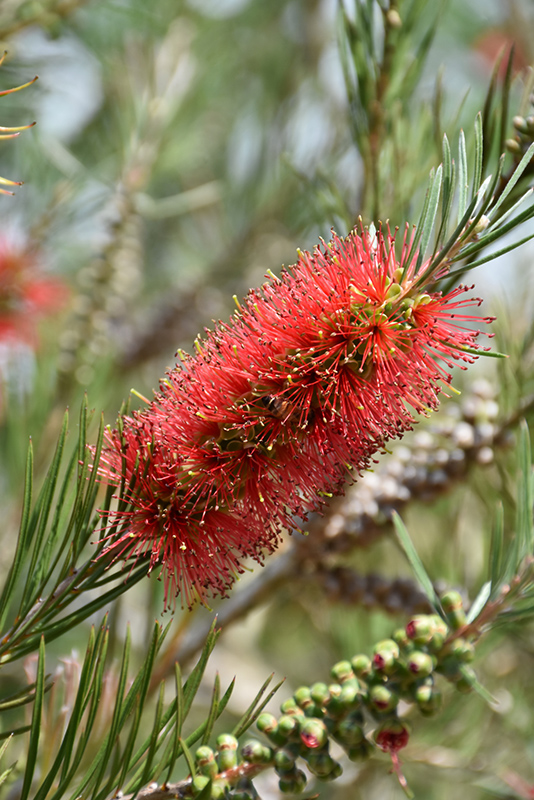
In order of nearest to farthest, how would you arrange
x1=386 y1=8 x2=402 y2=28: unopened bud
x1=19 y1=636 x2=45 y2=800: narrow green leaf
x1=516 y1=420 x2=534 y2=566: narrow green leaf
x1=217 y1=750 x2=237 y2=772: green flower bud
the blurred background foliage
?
x1=19 y1=636 x2=45 y2=800: narrow green leaf
x1=217 y1=750 x2=237 y2=772: green flower bud
x1=516 y1=420 x2=534 y2=566: narrow green leaf
x1=386 y1=8 x2=402 y2=28: unopened bud
the blurred background foliage

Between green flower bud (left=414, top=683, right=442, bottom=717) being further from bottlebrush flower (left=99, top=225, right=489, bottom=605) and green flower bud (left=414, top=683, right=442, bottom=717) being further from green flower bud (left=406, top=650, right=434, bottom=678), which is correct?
bottlebrush flower (left=99, top=225, right=489, bottom=605)

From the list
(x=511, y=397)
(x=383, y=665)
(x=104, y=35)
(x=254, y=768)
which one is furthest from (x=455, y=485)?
(x=104, y=35)

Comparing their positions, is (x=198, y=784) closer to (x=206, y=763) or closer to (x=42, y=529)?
(x=206, y=763)

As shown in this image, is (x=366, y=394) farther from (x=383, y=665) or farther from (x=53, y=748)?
(x=53, y=748)

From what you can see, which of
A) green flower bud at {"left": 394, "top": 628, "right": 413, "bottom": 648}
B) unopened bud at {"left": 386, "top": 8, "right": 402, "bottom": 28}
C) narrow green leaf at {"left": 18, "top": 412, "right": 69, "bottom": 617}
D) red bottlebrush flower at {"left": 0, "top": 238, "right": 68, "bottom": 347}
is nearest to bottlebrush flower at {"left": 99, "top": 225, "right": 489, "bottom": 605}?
narrow green leaf at {"left": 18, "top": 412, "right": 69, "bottom": 617}

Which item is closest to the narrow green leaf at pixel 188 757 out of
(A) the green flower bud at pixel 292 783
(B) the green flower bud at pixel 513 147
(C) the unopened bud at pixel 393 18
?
(A) the green flower bud at pixel 292 783

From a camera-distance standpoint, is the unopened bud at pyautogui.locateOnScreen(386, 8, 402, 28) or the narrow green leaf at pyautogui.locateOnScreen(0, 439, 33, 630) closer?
the narrow green leaf at pyautogui.locateOnScreen(0, 439, 33, 630)

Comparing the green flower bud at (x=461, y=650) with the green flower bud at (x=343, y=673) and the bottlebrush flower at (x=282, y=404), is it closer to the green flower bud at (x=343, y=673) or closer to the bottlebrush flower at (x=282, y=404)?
the green flower bud at (x=343, y=673)

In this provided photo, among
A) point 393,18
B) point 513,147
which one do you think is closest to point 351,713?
point 513,147
